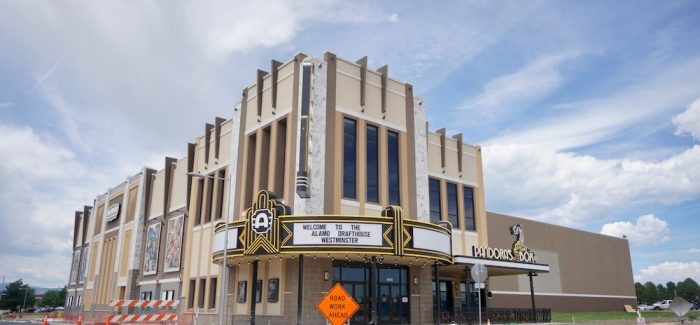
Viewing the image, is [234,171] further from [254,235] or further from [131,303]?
[131,303]

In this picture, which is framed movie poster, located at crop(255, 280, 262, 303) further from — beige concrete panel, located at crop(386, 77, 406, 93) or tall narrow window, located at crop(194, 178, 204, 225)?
beige concrete panel, located at crop(386, 77, 406, 93)

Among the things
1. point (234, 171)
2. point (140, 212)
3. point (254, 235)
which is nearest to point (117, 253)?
point (140, 212)

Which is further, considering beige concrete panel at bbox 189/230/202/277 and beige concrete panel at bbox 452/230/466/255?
beige concrete panel at bbox 452/230/466/255

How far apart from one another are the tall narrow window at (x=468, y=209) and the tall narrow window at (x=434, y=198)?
10.1ft

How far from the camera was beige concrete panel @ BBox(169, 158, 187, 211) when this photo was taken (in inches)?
1779

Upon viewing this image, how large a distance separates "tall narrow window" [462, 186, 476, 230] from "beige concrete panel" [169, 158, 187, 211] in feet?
73.9

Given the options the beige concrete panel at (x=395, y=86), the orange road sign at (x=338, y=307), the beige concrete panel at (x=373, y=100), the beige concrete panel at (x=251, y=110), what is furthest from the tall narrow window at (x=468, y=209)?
the orange road sign at (x=338, y=307)

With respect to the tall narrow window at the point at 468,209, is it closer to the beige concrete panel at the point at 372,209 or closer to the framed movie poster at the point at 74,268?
the beige concrete panel at the point at 372,209

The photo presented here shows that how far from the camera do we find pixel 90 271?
205 feet

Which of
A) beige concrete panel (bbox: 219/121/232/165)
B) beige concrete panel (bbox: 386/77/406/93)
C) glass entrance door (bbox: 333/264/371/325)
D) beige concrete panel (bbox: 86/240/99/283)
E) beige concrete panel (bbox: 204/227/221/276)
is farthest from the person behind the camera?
beige concrete panel (bbox: 86/240/99/283)

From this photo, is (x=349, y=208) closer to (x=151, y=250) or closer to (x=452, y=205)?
(x=452, y=205)

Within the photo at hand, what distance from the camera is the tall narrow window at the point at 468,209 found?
133 ft

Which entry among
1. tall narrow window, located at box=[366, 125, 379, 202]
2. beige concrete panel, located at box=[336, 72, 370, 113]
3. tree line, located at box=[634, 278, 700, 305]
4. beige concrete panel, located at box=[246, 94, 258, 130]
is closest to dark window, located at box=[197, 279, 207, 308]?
beige concrete panel, located at box=[246, 94, 258, 130]

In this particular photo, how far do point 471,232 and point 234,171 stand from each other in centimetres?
1811
